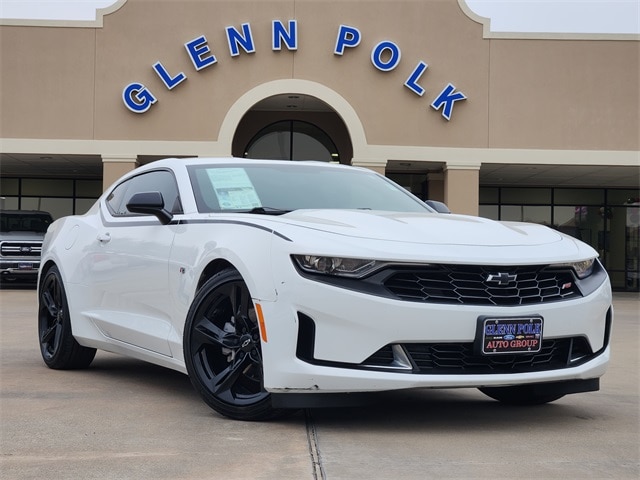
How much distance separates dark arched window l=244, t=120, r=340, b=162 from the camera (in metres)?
25.5

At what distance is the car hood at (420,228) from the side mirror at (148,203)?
876 millimetres

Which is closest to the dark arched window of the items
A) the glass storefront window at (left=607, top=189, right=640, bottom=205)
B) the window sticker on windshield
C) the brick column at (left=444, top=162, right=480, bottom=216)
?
the brick column at (left=444, top=162, right=480, bottom=216)

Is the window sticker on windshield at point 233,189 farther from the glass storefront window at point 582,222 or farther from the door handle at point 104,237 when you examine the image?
the glass storefront window at point 582,222

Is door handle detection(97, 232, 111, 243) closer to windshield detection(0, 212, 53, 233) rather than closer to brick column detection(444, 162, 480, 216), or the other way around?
windshield detection(0, 212, 53, 233)

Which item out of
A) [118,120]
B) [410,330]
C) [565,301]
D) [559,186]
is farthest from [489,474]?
[559,186]

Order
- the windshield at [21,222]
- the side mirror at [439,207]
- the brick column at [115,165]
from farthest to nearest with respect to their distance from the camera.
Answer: the brick column at [115,165] → the windshield at [21,222] → the side mirror at [439,207]

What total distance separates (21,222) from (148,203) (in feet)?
58.1

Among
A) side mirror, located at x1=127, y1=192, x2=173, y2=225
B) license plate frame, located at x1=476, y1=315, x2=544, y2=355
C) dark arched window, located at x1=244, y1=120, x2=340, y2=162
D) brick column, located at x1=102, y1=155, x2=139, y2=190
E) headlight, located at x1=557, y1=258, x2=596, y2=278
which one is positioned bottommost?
license plate frame, located at x1=476, y1=315, x2=544, y2=355

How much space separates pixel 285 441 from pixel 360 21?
19.3 meters

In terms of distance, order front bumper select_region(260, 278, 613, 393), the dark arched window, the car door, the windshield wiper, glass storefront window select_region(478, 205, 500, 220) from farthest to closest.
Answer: glass storefront window select_region(478, 205, 500, 220), the dark arched window, the car door, the windshield wiper, front bumper select_region(260, 278, 613, 393)

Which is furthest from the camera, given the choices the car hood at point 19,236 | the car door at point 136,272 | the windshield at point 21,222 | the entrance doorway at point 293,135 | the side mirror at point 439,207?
the entrance doorway at point 293,135

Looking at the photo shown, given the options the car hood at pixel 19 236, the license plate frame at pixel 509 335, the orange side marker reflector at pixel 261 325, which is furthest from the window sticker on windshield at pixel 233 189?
the car hood at pixel 19 236

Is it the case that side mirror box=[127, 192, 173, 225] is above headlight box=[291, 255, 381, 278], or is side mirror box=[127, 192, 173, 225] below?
above

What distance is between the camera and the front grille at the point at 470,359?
14.5ft
